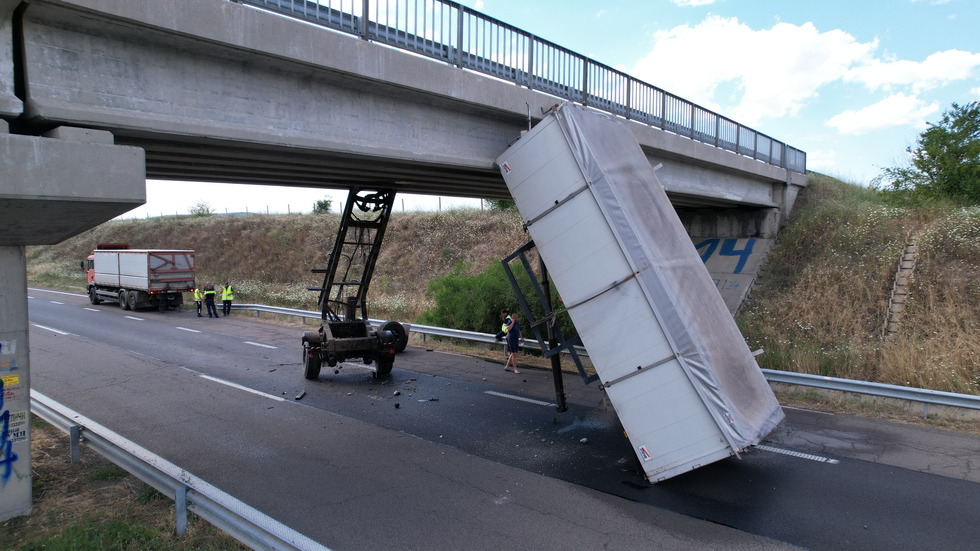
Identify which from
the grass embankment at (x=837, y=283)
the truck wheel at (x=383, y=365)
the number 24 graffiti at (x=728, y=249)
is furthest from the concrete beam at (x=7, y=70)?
the number 24 graffiti at (x=728, y=249)

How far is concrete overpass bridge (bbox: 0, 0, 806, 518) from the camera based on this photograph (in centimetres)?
484

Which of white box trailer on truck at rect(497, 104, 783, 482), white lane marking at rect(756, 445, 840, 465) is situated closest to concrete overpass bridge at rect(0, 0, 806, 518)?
white box trailer on truck at rect(497, 104, 783, 482)

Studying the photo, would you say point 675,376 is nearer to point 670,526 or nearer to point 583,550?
point 670,526

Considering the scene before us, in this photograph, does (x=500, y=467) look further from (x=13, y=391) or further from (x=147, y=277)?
(x=147, y=277)

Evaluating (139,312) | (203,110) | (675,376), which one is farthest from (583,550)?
(139,312)

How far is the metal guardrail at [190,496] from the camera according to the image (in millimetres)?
4352

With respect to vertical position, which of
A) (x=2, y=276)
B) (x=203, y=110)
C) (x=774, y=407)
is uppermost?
(x=203, y=110)

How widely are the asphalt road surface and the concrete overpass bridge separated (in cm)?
317

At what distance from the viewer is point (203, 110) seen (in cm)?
608

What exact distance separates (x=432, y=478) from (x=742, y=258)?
15.4 m

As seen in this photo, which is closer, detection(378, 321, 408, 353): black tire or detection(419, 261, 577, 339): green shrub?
detection(378, 321, 408, 353): black tire

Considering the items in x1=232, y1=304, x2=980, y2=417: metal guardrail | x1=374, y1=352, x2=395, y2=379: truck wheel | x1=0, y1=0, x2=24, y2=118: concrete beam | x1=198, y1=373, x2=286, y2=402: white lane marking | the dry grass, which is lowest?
x1=198, y1=373, x2=286, y2=402: white lane marking

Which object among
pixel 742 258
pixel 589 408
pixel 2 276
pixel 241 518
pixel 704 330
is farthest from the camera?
pixel 742 258

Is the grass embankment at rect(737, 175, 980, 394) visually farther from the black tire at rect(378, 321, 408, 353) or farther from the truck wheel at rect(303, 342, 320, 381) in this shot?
the truck wheel at rect(303, 342, 320, 381)
